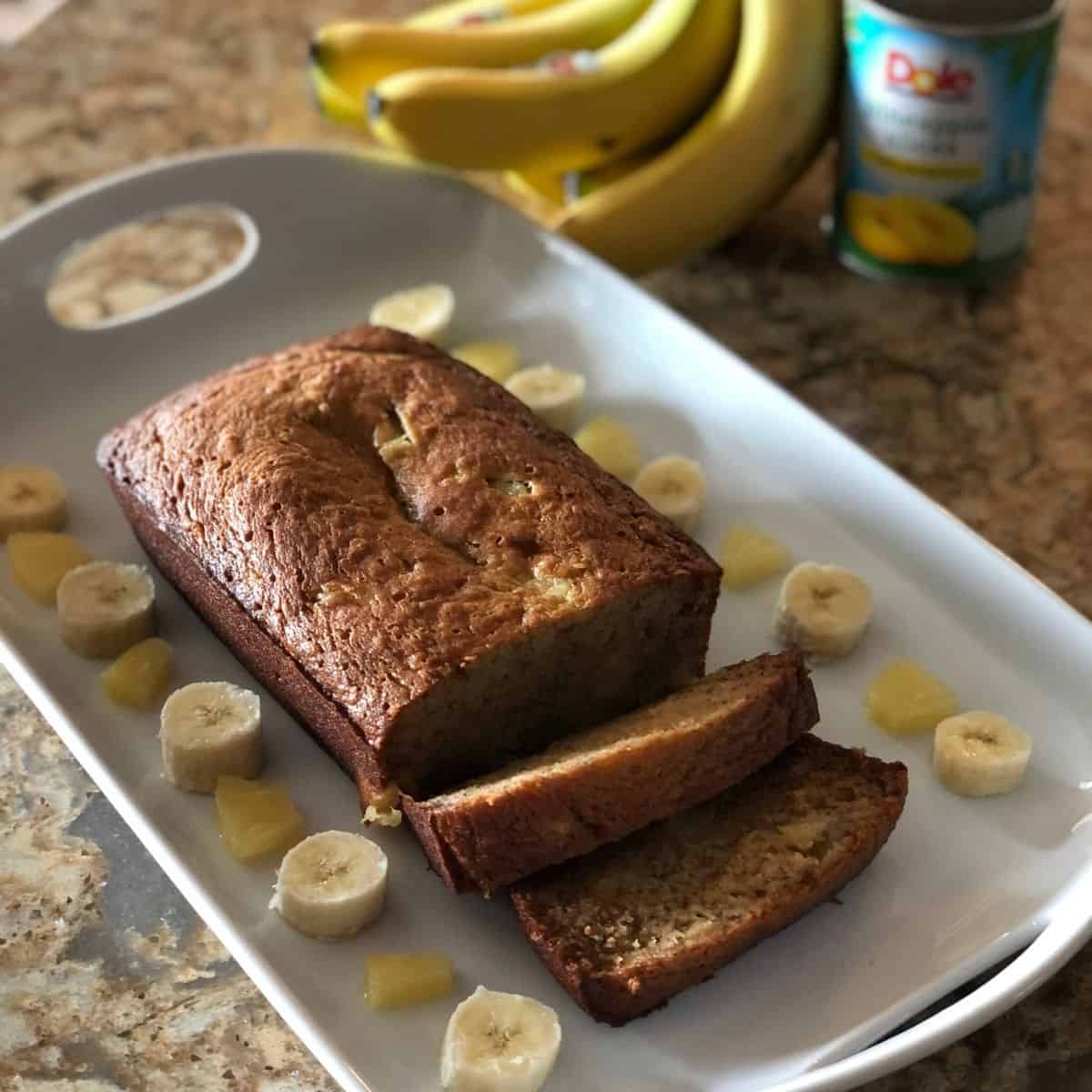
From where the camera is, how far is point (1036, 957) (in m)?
1.77

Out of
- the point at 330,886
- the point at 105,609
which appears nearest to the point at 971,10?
the point at 105,609

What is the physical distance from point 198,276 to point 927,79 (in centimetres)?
148

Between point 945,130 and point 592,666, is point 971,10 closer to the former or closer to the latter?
point 945,130

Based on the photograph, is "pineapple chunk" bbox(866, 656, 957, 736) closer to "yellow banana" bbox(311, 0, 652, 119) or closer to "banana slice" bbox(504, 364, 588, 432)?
"banana slice" bbox(504, 364, 588, 432)

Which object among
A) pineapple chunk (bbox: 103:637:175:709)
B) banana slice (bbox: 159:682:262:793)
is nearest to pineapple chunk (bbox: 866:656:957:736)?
banana slice (bbox: 159:682:262:793)

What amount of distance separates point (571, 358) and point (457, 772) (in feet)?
3.51

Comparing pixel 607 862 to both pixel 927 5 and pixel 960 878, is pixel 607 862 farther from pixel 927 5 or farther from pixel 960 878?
pixel 927 5

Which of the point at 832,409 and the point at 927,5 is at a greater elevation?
the point at 927,5

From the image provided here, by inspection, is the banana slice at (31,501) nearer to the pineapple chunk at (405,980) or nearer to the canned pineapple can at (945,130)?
the pineapple chunk at (405,980)

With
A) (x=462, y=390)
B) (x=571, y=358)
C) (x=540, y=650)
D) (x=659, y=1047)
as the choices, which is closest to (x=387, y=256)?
(x=571, y=358)

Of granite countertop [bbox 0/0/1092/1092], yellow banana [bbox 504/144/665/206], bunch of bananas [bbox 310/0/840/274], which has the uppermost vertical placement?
bunch of bananas [bbox 310/0/840/274]

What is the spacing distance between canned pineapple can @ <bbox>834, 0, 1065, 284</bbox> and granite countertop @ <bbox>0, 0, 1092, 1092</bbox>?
131 millimetres

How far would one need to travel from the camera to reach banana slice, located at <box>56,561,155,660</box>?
2.29 m

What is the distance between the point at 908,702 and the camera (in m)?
2.19
